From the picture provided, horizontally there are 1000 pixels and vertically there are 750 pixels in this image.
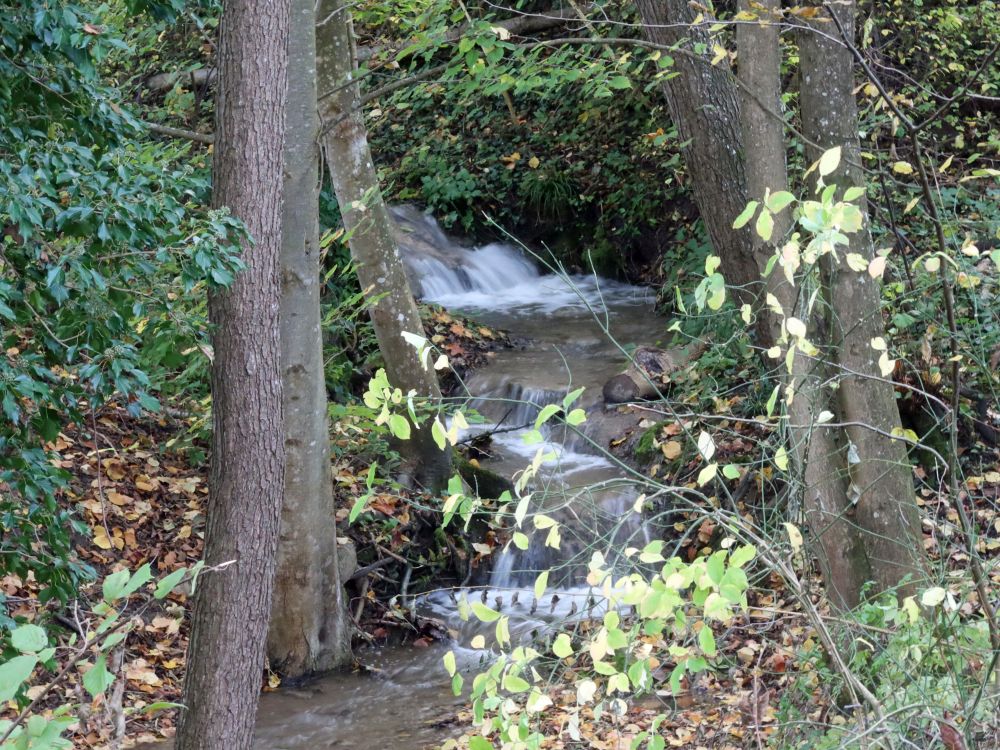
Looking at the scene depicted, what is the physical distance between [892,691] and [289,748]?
4.12 metres

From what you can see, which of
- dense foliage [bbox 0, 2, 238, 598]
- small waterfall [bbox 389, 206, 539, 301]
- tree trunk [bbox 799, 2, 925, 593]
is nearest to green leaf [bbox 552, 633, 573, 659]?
dense foliage [bbox 0, 2, 238, 598]

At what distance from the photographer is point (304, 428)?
7031 millimetres

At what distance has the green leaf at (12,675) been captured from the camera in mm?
1787

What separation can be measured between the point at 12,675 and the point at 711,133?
17.5 feet

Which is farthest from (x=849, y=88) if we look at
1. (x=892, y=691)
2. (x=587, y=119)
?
(x=587, y=119)

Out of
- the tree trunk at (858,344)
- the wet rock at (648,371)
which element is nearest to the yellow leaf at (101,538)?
the wet rock at (648,371)

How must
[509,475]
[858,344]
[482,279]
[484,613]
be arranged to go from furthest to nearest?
[482,279] → [509,475] → [858,344] → [484,613]

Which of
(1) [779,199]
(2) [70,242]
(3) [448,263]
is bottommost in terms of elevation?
(1) [779,199]

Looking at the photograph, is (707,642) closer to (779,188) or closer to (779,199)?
(779,199)

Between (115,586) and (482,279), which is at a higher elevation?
(482,279)

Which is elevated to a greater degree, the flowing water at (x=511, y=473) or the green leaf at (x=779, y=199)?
the green leaf at (x=779, y=199)

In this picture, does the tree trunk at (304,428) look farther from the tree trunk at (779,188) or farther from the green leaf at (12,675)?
the green leaf at (12,675)

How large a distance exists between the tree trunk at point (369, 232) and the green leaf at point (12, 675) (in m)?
6.21

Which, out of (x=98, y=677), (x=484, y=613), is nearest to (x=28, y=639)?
(x=98, y=677)
